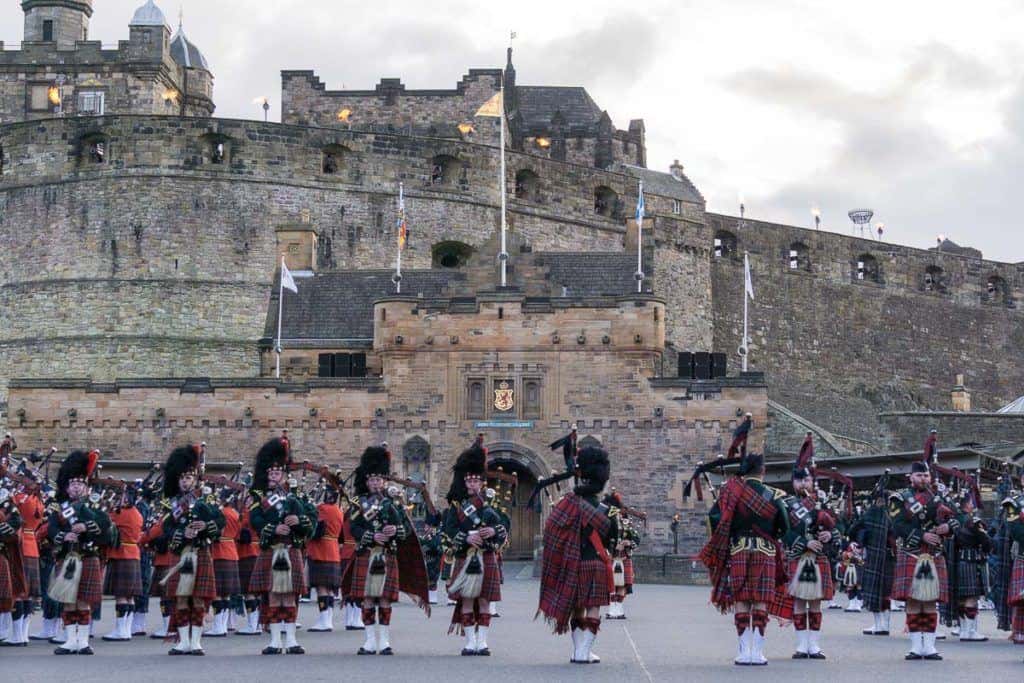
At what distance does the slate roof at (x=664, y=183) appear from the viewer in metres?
86.4

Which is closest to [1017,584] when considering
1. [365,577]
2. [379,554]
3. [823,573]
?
[823,573]

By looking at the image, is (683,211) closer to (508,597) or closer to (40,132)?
(40,132)

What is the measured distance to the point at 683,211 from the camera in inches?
3073

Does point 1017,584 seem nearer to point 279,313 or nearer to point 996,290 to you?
point 279,313

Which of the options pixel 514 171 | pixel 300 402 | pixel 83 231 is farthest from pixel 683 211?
pixel 300 402

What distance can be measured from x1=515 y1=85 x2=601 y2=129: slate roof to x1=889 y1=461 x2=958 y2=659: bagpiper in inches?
2942

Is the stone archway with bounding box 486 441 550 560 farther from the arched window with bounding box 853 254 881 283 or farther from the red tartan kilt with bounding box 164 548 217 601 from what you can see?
the arched window with bounding box 853 254 881 283

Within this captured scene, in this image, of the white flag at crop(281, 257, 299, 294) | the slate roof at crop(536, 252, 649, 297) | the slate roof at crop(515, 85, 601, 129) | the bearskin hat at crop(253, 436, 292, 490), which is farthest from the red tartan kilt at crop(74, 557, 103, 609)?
the slate roof at crop(515, 85, 601, 129)

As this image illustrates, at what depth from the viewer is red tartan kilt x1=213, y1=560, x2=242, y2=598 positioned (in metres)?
23.2

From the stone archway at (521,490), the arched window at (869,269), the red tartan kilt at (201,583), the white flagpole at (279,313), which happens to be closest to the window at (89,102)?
the white flagpole at (279,313)

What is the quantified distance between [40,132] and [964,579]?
1937 inches

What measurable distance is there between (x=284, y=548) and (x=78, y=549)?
2153 mm

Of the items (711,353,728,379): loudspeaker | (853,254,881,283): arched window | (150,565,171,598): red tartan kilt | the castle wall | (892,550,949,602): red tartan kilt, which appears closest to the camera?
(892,550,949,602): red tartan kilt

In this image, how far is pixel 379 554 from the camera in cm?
2214
